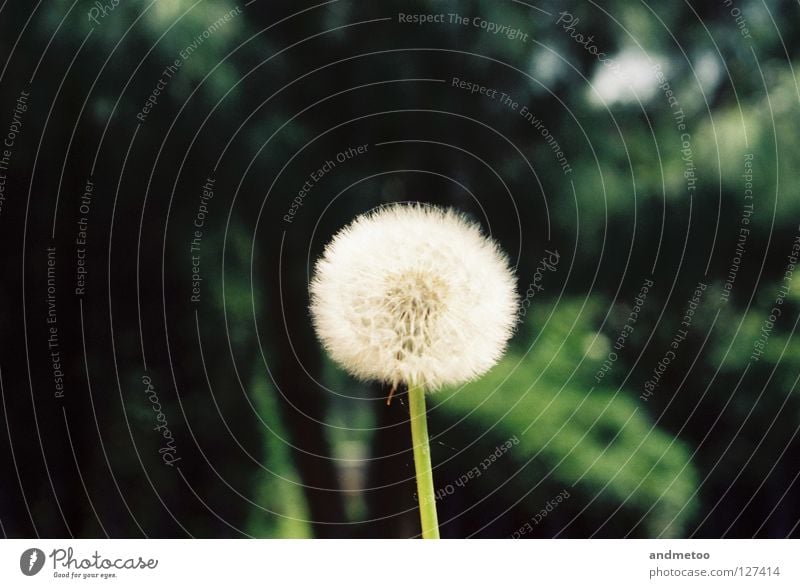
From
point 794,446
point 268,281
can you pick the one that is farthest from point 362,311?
point 794,446

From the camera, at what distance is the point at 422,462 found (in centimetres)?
60

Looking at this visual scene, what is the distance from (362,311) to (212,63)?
28 cm

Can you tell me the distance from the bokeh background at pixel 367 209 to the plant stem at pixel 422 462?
0.02 m

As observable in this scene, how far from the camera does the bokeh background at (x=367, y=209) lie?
63 cm

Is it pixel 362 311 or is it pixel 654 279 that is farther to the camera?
pixel 654 279

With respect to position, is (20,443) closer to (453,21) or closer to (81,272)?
(81,272)
